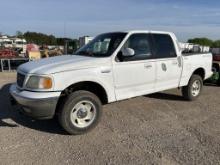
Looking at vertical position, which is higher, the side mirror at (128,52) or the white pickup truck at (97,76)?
the side mirror at (128,52)

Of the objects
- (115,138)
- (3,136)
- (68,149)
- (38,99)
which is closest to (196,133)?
(115,138)

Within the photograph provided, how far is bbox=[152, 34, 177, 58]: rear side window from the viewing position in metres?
6.20

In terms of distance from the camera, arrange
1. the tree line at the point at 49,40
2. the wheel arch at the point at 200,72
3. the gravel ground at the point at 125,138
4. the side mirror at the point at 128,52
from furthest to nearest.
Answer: the tree line at the point at 49,40 < the wheel arch at the point at 200,72 < the side mirror at the point at 128,52 < the gravel ground at the point at 125,138

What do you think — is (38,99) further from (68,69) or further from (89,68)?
(89,68)

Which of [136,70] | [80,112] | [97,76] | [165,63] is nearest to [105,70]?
[97,76]

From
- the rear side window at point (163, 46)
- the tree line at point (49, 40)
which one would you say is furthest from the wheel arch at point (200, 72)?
the tree line at point (49, 40)

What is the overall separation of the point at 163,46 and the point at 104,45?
1.51 m

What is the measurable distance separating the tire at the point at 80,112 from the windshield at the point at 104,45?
1.00 m

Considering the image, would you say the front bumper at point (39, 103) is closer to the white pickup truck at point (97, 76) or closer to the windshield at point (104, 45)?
the white pickup truck at point (97, 76)

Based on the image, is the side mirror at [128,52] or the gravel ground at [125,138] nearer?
the gravel ground at [125,138]

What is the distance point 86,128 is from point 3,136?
1.49 meters

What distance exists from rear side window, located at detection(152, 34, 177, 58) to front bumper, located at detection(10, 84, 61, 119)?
2.68 m

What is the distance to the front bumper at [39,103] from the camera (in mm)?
4512

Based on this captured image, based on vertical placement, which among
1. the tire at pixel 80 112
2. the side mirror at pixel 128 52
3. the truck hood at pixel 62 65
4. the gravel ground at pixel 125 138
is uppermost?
the side mirror at pixel 128 52
